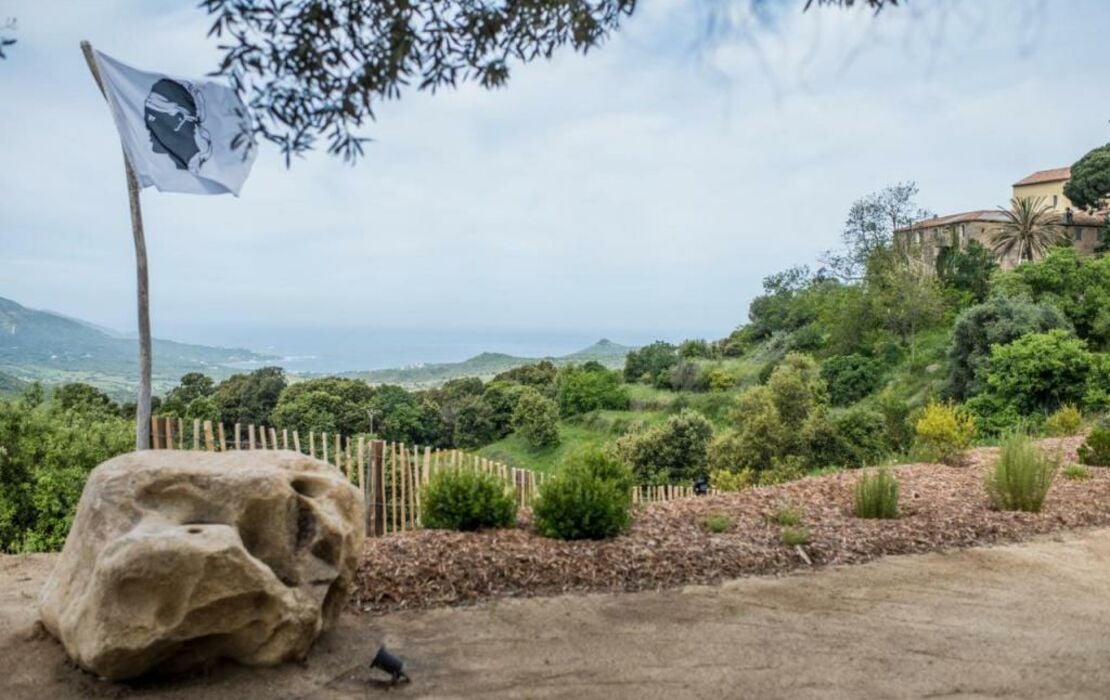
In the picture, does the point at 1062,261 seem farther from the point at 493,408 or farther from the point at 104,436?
the point at 104,436

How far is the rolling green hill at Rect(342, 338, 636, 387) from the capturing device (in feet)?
164

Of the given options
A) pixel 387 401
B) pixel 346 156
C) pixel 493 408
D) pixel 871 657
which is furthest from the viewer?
pixel 493 408

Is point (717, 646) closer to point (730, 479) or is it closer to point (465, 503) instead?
point (465, 503)

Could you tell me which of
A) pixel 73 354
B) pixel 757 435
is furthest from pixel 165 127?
pixel 73 354

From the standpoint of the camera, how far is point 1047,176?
6209 centimetres

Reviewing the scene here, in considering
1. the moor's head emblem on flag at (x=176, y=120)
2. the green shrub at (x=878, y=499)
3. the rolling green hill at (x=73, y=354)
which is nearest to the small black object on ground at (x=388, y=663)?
Answer: the moor's head emblem on flag at (x=176, y=120)

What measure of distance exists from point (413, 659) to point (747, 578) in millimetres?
2775

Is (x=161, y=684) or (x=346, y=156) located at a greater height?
(x=346, y=156)

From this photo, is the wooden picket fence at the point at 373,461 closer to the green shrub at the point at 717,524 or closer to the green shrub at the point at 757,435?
the green shrub at the point at 717,524

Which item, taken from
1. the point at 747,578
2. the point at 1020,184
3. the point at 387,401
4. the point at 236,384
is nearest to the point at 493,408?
the point at 387,401

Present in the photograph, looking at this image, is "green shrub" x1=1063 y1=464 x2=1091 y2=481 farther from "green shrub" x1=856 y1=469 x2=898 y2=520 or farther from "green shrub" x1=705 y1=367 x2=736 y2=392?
"green shrub" x1=705 y1=367 x2=736 y2=392

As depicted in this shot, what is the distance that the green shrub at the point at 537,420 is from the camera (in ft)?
134

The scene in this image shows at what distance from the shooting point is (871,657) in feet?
15.4

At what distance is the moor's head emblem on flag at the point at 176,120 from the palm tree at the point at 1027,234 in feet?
168
